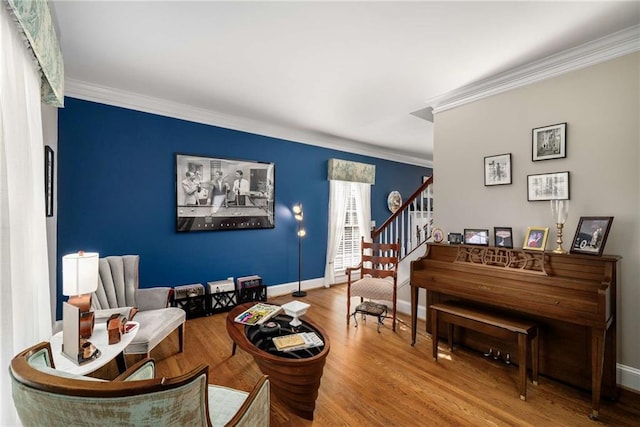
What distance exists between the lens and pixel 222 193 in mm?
3947

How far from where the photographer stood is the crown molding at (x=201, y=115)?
3.06 meters

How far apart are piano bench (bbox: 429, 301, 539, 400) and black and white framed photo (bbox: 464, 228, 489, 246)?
63 centimetres

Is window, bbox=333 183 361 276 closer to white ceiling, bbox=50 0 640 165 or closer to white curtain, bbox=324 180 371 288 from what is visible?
white curtain, bbox=324 180 371 288

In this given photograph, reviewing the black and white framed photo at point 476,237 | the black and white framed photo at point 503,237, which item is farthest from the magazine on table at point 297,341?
the black and white framed photo at point 503,237

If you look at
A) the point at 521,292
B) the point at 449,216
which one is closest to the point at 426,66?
the point at 449,216

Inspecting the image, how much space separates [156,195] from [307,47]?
2.55 m

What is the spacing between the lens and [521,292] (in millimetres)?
2211

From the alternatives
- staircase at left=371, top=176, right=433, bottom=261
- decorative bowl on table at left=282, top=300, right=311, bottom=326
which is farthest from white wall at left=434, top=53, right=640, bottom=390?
decorative bowl on table at left=282, top=300, right=311, bottom=326

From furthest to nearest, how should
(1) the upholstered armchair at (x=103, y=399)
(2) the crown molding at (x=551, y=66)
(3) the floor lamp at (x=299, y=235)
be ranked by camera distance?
1. (3) the floor lamp at (x=299, y=235)
2. (2) the crown molding at (x=551, y=66)
3. (1) the upholstered armchair at (x=103, y=399)

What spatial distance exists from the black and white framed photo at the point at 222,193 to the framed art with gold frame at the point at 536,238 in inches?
128

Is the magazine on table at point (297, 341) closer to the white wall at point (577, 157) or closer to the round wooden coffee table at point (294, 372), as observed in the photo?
the round wooden coffee table at point (294, 372)

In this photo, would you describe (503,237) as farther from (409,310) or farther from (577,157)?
(409,310)

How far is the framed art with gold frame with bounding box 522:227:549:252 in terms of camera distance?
2381mm

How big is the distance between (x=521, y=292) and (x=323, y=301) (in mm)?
2714
